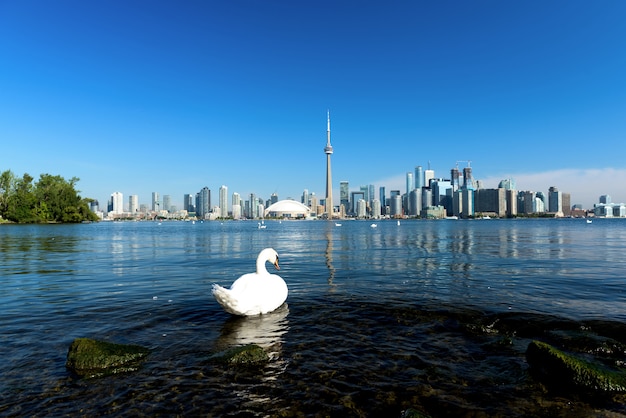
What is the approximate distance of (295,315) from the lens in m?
10.3

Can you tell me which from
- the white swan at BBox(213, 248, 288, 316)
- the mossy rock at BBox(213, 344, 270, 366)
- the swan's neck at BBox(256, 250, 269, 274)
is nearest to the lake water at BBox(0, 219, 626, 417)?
the mossy rock at BBox(213, 344, 270, 366)

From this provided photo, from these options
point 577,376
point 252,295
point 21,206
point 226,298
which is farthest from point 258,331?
point 21,206

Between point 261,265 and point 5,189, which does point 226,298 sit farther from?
point 5,189

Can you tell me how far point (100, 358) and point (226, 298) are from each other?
322cm

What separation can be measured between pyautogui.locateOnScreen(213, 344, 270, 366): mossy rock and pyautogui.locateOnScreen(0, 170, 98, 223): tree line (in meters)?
142

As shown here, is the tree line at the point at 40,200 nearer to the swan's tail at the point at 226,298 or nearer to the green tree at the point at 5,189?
the green tree at the point at 5,189

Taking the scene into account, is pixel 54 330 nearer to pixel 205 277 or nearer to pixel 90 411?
pixel 90 411

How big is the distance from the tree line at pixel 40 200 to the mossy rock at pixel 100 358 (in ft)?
460

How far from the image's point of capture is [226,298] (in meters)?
9.45

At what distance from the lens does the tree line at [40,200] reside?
116 m

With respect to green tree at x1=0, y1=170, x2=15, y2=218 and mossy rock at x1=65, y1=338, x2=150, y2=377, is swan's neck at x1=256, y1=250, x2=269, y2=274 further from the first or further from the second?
green tree at x1=0, y1=170, x2=15, y2=218

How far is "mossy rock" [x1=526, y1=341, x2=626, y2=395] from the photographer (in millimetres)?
5863

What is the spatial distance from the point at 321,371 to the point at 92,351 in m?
4.40

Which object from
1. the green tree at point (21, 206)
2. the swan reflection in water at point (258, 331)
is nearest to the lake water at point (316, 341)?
the swan reflection in water at point (258, 331)
